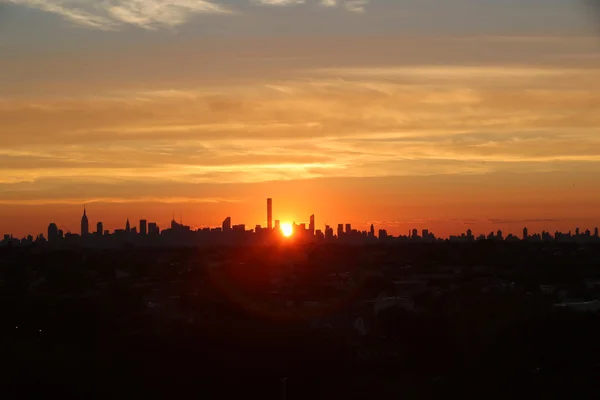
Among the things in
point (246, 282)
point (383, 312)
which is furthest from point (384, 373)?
point (246, 282)

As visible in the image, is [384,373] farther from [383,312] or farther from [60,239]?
[60,239]

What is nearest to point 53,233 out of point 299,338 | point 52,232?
point 52,232

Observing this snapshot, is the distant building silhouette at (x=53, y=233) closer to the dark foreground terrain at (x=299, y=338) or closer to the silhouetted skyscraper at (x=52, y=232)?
the silhouetted skyscraper at (x=52, y=232)

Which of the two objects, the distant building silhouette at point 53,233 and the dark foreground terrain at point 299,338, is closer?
the dark foreground terrain at point 299,338

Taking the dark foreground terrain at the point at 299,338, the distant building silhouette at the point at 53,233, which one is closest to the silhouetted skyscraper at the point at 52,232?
the distant building silhouette at the point at 53,233

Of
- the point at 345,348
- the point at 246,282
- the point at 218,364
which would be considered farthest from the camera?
the point at 246,282

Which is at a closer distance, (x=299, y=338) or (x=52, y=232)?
(x=299, y=338)

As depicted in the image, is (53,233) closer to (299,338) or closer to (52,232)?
(52,232)

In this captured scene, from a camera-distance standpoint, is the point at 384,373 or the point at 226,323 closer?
the point at 384,373

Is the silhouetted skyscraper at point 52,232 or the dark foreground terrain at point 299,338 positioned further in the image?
the silhouetted skyscraper at point 52,232
